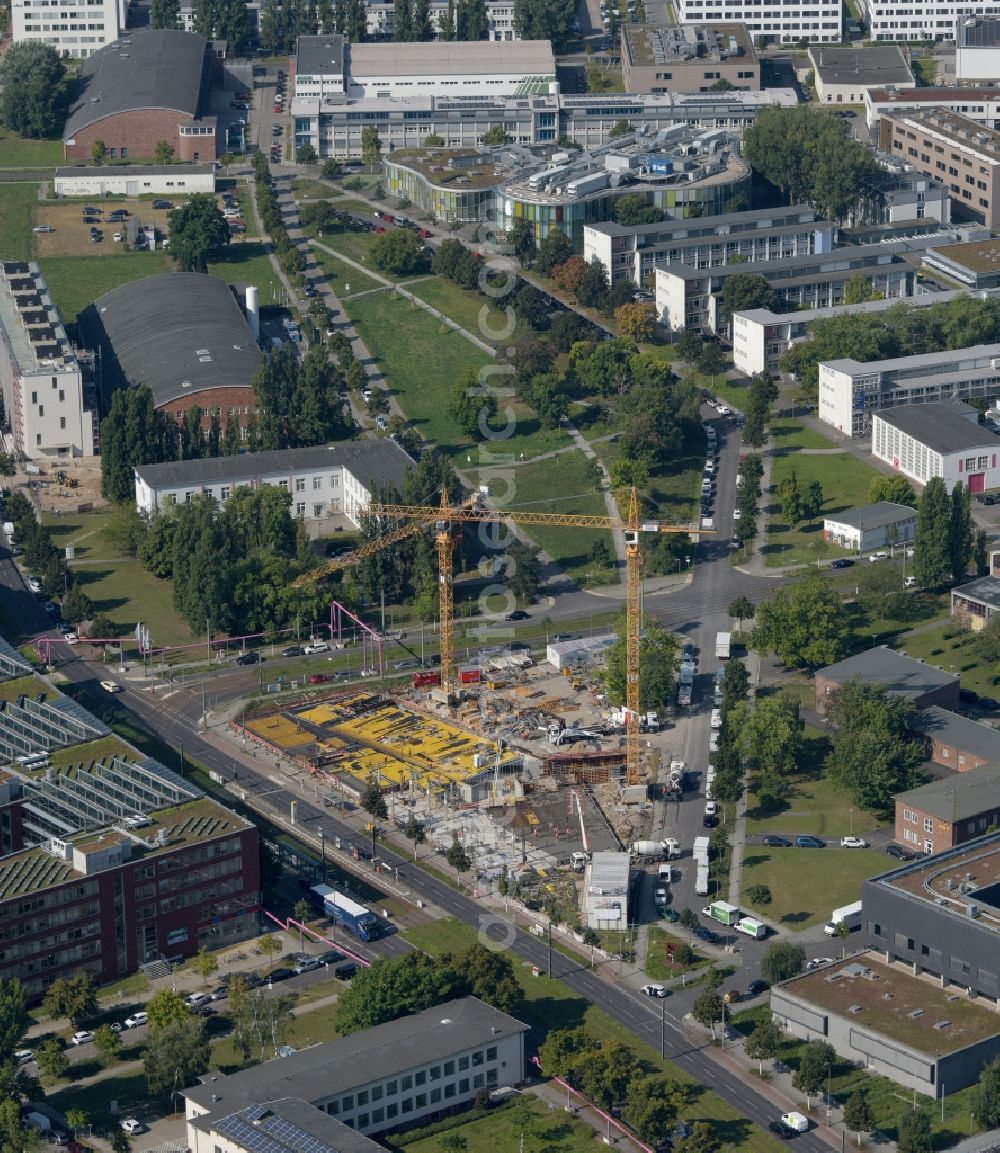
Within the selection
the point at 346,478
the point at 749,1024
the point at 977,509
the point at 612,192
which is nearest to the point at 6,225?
the point at 612,192

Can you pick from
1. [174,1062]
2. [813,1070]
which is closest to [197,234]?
[174,1062]

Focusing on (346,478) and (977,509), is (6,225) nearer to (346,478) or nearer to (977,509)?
(346,478)

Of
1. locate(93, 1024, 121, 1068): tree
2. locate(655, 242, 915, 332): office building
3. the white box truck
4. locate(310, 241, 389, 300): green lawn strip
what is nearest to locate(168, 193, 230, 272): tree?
locate(310, 241, 389, 300): green lawn strip

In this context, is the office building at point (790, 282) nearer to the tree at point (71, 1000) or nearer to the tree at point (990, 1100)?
the tree at point (71, 1000)

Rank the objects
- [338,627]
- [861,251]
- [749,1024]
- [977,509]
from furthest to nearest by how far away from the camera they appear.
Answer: [861,251], [977,509], [338,627], [749,1024]

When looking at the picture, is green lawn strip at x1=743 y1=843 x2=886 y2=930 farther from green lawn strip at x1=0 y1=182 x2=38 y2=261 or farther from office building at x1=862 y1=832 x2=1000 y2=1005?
green lawn strip at x1=0 y1=182 x2=38 y2=261

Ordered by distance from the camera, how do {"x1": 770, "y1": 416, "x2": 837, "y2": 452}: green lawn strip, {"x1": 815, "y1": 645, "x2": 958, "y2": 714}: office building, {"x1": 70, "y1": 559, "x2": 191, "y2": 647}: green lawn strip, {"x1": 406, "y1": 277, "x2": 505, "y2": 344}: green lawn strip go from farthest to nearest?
1. {"x1": 406, "y1": 277, "x2": 505, "y2": 344}: green lawn strip
2. {"x1": 770, "y1": 416, "x2": 837, "y2": 452}: green lawn strip
3. {"x1": 70, "y1": 559, "x2": 191, "y2": 647}: green lawn strip
4. {"x1": 815, "y1": 645, "x2": 958, "y2": 714}: office building

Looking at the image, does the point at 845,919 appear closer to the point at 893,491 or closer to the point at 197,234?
the point at 893,491
